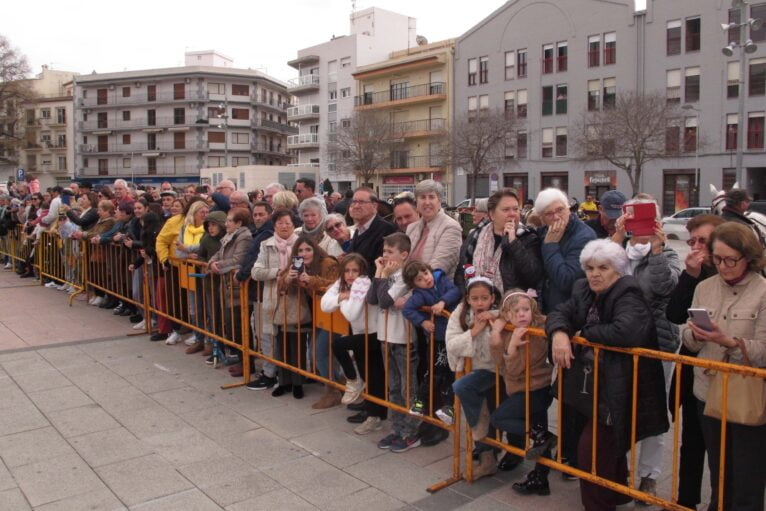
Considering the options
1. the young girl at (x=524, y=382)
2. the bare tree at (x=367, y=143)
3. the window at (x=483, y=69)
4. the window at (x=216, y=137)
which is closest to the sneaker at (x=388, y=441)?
the young girl at (x=524, y=382)

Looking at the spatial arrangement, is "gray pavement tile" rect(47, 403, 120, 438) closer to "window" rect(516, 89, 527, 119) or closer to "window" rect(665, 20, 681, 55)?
"window" rect(665, 20, 681, 55)

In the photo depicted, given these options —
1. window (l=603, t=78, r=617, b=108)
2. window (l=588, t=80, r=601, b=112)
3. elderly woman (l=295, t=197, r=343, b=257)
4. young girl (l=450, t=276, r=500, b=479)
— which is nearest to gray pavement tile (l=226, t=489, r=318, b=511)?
young girl (l=450, t=276, r=500, b=479)

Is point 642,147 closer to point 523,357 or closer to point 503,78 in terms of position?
point 503,78

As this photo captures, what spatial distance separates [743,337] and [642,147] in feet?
112

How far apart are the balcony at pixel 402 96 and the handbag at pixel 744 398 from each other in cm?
4746

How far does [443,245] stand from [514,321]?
1.29 meters

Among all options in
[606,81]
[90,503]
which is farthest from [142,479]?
[606,81]

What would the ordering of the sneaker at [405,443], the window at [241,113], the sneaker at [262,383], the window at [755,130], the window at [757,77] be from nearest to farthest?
the sneaker at [405,443] < the sneaker at [262,383] < the window at [757,77] < the window at [755,130] < the window at [241,113]

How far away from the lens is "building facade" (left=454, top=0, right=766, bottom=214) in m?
36.0

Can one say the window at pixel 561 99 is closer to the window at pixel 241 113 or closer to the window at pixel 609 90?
the window at pixel 609 90

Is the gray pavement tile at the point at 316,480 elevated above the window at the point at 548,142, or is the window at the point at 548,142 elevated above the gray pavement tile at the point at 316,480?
the window at the point at 548,142

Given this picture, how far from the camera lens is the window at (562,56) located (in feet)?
138

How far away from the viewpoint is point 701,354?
3463mm

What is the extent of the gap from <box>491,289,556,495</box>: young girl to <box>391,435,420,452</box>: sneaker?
980 mm
